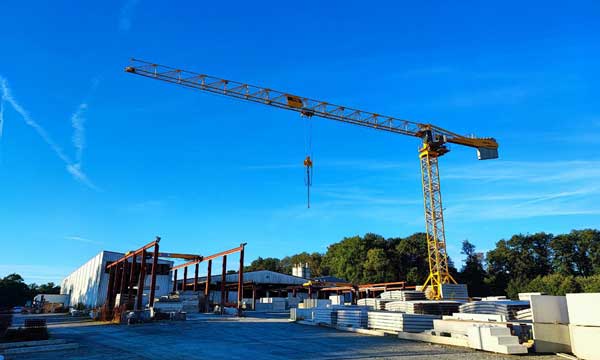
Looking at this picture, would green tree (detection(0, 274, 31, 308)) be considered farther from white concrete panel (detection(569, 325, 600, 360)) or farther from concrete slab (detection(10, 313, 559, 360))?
white concrete panel (detection(569, 325, 600, 360))

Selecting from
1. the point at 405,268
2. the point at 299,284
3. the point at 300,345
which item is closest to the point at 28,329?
the point at 300,345

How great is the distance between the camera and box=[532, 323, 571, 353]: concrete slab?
458 inches

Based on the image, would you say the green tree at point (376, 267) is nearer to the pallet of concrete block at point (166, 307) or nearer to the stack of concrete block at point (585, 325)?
the pallet of concrete block at point (166, 307)

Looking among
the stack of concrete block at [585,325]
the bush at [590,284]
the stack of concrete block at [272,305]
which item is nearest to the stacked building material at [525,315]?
the stack of concrete block at [585,325]

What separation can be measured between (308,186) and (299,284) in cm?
2606

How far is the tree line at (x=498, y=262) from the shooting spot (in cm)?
5950

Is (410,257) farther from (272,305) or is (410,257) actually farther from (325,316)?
(325,316)

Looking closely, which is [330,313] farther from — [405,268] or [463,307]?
[405,268]

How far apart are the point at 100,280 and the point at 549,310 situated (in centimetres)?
3752

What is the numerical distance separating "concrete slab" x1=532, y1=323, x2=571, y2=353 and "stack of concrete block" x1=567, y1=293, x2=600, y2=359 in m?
0.42

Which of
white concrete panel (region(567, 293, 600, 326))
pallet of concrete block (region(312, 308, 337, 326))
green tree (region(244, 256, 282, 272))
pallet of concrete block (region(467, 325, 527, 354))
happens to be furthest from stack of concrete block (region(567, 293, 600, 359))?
green tree (region(244, 256, 282, 272))

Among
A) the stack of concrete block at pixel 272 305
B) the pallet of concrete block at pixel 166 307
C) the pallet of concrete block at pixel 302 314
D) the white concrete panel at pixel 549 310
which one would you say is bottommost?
the stack of concrete block at pixel 272 305

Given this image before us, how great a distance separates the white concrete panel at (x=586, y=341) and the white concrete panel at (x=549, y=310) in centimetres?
101

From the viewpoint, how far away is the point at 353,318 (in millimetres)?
19234
